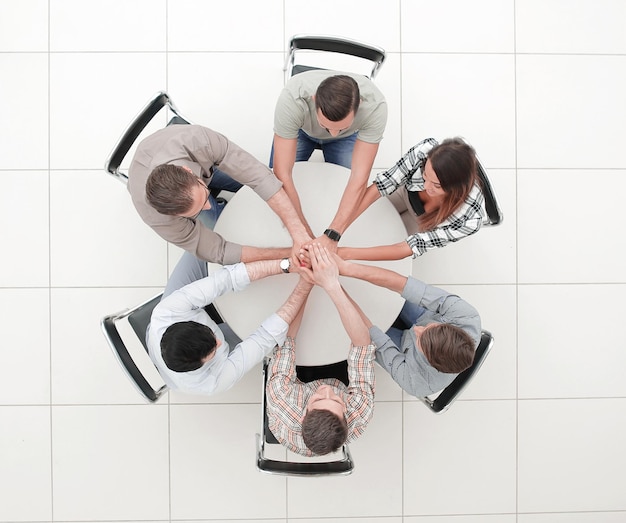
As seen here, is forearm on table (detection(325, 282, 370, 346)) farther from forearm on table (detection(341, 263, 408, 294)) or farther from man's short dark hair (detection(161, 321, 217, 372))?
man's short dark hair (detection(161, 321, 217, 372))

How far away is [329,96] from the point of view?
1760 mm

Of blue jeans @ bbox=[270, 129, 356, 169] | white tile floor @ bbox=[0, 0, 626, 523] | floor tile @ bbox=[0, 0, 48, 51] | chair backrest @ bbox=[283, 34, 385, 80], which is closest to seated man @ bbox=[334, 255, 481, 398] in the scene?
blue jeans @ bbox=[270, 129, 356, 169]

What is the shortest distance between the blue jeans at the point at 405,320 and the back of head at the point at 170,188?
3.56 feet

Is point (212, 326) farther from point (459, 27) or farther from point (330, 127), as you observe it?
point (459, 27)

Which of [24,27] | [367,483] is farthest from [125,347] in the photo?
[24,27]

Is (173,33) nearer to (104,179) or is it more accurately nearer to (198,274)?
(104,179)

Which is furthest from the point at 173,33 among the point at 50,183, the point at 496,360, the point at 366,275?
the point at 496,360

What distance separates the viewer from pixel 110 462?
2.60 metres

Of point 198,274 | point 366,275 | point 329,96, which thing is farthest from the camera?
point 198,274

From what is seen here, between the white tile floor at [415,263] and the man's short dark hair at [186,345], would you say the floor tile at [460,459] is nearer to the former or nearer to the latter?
the white tile floor at [415,263]

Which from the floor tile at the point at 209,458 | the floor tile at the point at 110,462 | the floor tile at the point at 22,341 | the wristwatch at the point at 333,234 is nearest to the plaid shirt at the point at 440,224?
the wristwatch at the point at 333,234

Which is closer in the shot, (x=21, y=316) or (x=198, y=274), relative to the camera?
(x=198, y=274)

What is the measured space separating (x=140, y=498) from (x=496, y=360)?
206 centimetres

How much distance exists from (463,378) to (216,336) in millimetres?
1011
